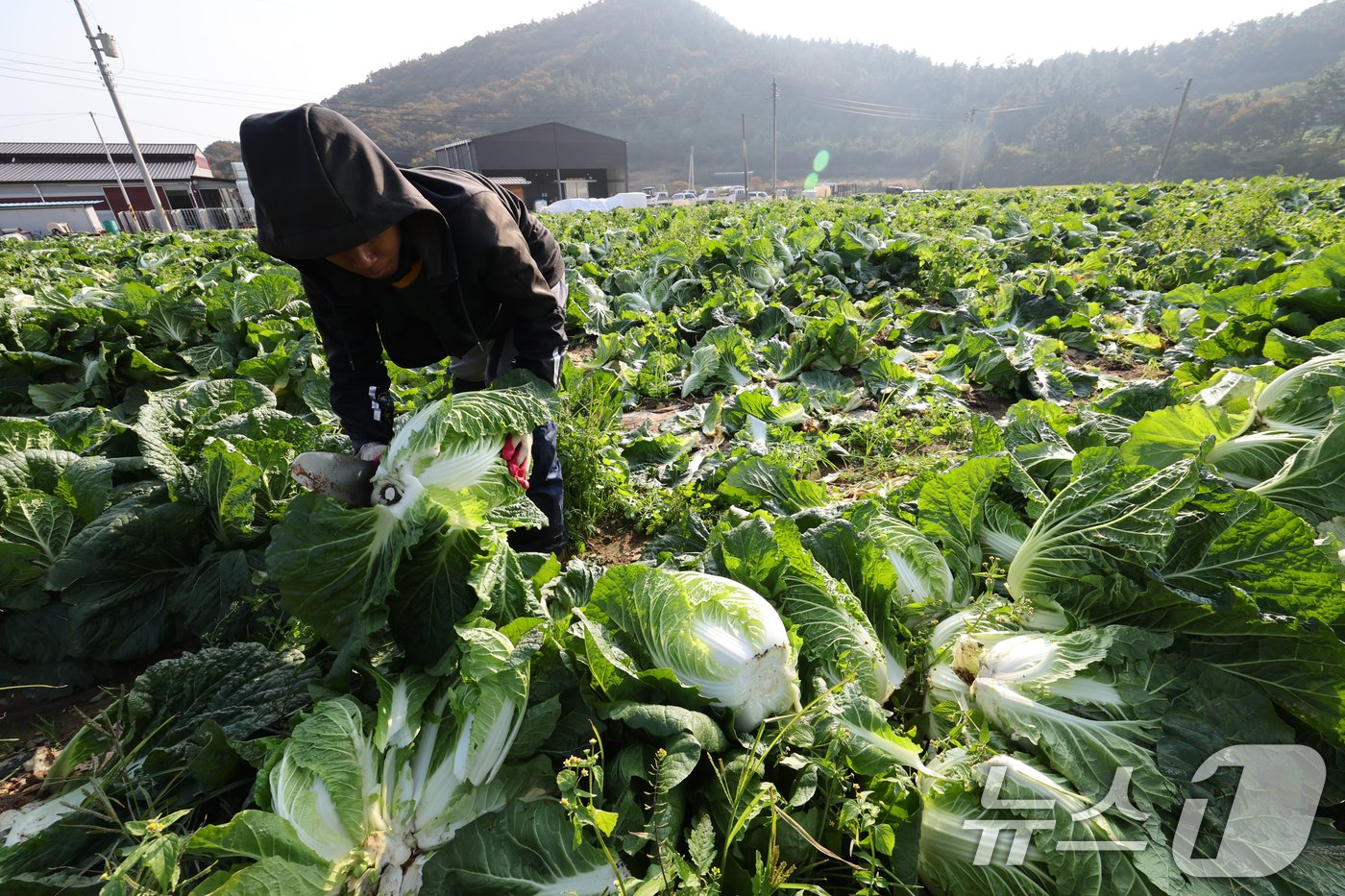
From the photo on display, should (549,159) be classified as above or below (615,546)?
below

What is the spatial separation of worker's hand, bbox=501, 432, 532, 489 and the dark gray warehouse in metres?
57.0

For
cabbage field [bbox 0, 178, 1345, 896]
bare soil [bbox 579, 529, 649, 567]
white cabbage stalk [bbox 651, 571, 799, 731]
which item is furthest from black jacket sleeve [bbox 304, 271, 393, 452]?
white cabbage stalk [bbox 651, 571, 799, 731]

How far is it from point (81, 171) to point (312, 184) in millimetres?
67178

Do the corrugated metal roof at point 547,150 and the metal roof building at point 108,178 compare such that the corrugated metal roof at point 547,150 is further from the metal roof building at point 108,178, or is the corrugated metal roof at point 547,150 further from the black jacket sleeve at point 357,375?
the black jacket sleeve at point 357,375

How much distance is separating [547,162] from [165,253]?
53.7m

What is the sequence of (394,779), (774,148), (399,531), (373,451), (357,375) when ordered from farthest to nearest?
(774,148) → (357,375) → (373,451) → (399,531) → (394,779)

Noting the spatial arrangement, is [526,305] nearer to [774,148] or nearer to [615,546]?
[615,546]

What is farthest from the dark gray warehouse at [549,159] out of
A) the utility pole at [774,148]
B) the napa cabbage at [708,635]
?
the napa cabbage at [708,635]

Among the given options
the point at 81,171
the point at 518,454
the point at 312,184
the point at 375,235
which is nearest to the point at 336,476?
the point at 518,454

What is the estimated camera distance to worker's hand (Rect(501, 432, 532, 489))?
7.50 feet

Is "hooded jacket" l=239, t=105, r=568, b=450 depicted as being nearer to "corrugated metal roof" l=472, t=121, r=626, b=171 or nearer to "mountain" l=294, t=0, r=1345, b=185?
"corrugated metal roof" l=472, t=121, r=626, b=171

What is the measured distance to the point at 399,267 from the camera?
2543mm

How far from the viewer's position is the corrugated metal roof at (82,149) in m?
46.8

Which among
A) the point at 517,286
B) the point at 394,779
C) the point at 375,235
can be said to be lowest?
the point at 394,779
